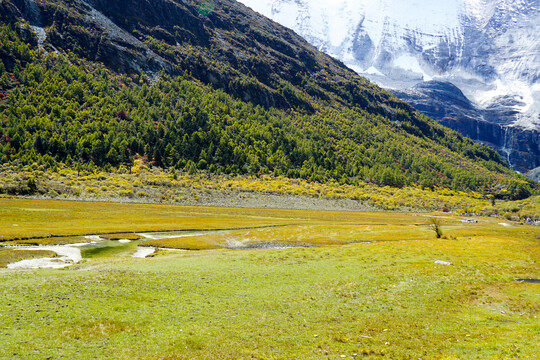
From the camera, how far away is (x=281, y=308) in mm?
24938

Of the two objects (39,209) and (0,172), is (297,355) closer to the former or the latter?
(39,209)

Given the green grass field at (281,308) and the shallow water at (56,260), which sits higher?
the green grass field at (281,308)

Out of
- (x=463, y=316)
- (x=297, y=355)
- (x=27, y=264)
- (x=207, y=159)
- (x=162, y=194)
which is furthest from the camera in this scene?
(x=207, y=159)

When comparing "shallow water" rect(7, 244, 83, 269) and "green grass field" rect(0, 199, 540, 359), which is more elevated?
"green grass field" rect(0, 199, 540, 359)

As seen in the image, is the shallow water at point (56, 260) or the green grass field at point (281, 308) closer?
the green grass field at point (281, 308)

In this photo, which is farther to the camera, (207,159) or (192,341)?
(207,159)

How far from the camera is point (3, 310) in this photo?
20844 millimetres

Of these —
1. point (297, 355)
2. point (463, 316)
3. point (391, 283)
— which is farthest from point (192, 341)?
point (391, 283)

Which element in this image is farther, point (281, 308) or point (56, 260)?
point (56, 260)

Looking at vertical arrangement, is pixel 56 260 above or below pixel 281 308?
below

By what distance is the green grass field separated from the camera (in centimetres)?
1750

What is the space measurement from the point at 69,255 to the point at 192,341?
125ft

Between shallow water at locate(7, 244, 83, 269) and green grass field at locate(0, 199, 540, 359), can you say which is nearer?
green grass field at locate(0, 199, 540, 359)

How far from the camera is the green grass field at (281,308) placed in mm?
17500
